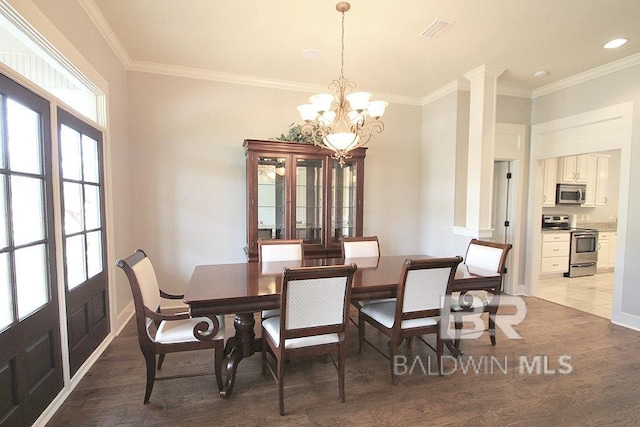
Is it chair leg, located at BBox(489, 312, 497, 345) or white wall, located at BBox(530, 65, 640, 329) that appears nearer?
chair leg, located at BBox(489, 312, 497, 345)

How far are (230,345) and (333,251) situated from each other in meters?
1.79

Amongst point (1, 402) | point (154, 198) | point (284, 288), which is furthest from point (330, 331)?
point (154, 198)

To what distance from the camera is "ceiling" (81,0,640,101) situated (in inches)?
93.9

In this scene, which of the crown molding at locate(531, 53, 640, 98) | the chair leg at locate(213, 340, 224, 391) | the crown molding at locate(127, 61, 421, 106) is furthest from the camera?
the crown molding at locate(127, 61, 421, 106)

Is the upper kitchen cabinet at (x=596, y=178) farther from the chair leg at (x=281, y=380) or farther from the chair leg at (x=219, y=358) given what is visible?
the chair leg at (x=219, y=358)

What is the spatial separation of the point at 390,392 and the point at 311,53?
316cm

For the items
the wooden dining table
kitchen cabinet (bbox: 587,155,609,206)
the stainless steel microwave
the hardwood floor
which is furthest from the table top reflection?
kitchen cabinet (bbox: 587,155,609,206)

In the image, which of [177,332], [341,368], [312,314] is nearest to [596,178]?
[341,368]

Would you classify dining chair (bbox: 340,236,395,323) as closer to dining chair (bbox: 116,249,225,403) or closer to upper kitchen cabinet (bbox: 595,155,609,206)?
dining chair (bbox: 116,249,225,403)

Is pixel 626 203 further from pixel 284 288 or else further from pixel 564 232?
pixel 284 288

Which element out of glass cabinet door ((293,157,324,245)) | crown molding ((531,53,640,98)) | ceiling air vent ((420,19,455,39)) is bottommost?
glass cabinet door ((293,157,324,245))

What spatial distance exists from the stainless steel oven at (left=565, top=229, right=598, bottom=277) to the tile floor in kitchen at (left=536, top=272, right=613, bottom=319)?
0.12 meters

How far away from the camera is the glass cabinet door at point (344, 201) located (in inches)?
153

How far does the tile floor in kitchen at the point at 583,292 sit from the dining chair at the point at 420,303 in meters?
2.72
